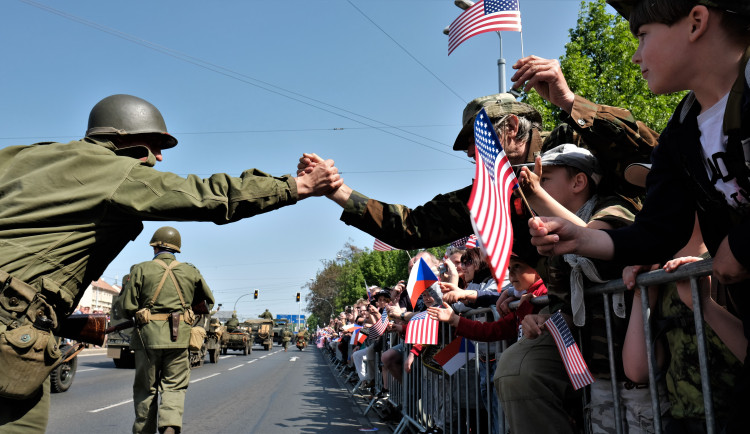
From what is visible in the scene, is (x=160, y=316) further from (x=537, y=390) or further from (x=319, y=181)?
(x=537, y=390)

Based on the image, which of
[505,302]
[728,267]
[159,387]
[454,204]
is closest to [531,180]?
[728,267]

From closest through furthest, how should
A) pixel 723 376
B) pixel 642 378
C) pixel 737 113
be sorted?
1. pixel 737 113
2. pixel 723 376
3. pixel 642 378

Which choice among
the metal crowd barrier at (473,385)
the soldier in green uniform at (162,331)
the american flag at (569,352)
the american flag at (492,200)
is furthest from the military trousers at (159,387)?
the american flag at (492,200)

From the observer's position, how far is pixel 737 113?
144 cm

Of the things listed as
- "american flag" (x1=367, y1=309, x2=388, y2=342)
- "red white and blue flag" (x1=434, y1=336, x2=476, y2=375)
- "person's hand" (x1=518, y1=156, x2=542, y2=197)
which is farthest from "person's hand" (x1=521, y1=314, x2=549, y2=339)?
"american flag" (x1=367, y1=309, x2=388, y2=342)

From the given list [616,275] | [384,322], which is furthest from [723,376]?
[384,322]

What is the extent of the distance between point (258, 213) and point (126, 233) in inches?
23.1

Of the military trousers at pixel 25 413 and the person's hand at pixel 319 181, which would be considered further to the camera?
the person's hand at pixel 319 181

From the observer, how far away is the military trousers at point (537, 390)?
2561 millimetres

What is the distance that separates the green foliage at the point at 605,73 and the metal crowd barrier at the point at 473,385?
37.0ft

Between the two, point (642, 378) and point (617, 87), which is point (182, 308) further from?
point (617, 87)

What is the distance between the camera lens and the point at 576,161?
9.41 ft

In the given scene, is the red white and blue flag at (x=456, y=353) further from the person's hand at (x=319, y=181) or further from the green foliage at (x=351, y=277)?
the green foliage at (x=351, y=277)

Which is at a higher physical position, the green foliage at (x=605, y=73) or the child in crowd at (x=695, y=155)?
the green foliage at (x=605, y=73)
